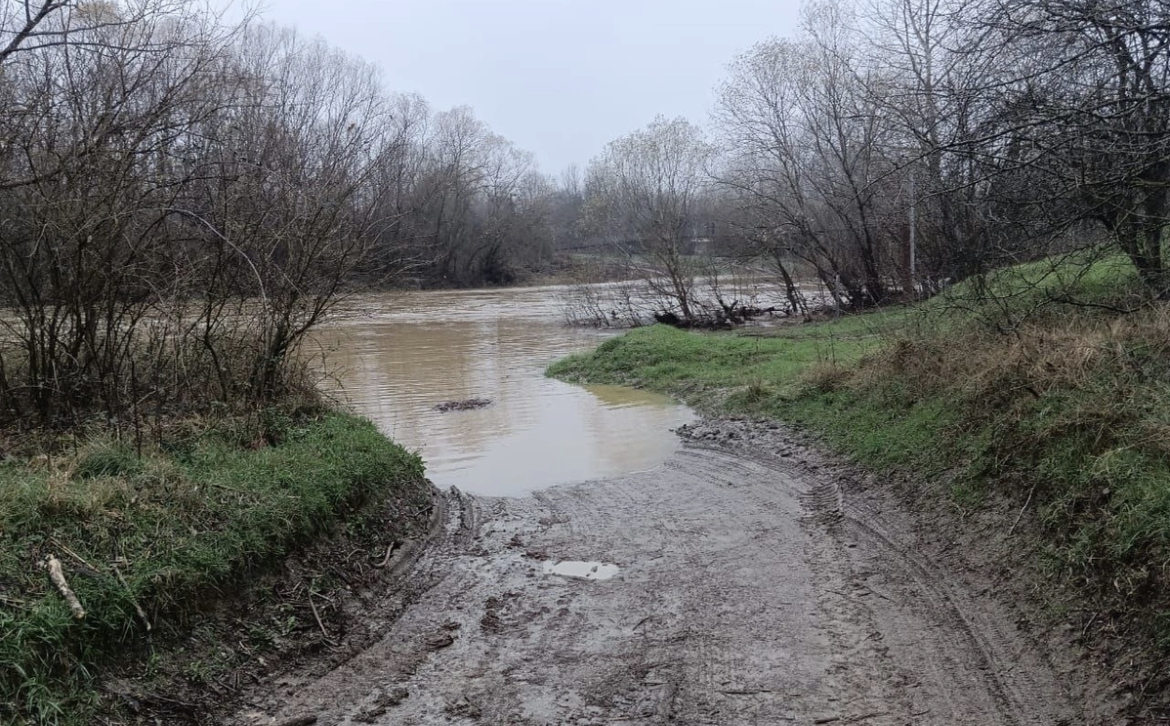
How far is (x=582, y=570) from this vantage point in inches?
259

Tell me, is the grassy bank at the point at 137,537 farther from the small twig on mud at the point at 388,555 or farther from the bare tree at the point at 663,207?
the bare tree at the point at 663,207

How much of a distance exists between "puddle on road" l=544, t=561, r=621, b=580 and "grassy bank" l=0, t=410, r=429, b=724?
60.2 inches

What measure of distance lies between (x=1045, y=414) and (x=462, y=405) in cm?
1111

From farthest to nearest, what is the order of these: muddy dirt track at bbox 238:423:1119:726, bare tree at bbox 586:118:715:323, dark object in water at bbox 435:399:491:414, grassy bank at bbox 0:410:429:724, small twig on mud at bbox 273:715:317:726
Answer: bare tree at bbox 586:118:715:323, dark object in water at bbox 435:399:491:414, muddy dirt track at bbox 238:423:1119:726, small twig on mud at bbox 273:715:317:726, grassy bank at bbox 0:410:429:724

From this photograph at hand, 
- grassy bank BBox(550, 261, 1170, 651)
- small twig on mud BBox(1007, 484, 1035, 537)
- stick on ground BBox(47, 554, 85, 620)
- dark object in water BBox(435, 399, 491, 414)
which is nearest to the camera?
stick on ground BBox(47, 554, 85, 620)

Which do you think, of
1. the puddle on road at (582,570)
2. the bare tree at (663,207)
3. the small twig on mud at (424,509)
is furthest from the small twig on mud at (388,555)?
the bare tree at (663,207)

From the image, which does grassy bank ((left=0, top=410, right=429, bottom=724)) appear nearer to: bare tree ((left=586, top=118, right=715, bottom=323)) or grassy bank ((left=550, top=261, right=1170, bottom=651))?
grassy bank ((left=550, top=261, right=1170, bottom=651))

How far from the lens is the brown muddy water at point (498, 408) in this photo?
10828 mm

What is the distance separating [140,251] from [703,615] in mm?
5708

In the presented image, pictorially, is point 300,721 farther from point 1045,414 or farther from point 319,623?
point 1045,414

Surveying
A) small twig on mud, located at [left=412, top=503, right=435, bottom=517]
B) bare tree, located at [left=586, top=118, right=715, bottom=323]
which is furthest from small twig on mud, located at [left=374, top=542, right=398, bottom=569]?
bare tree, located at [left=586, top=118, right=715, bottom=323]

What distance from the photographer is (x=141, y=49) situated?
743 cm

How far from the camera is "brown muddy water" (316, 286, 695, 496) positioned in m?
10.8

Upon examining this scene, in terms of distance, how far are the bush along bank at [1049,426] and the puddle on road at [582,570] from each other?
2968 mm
